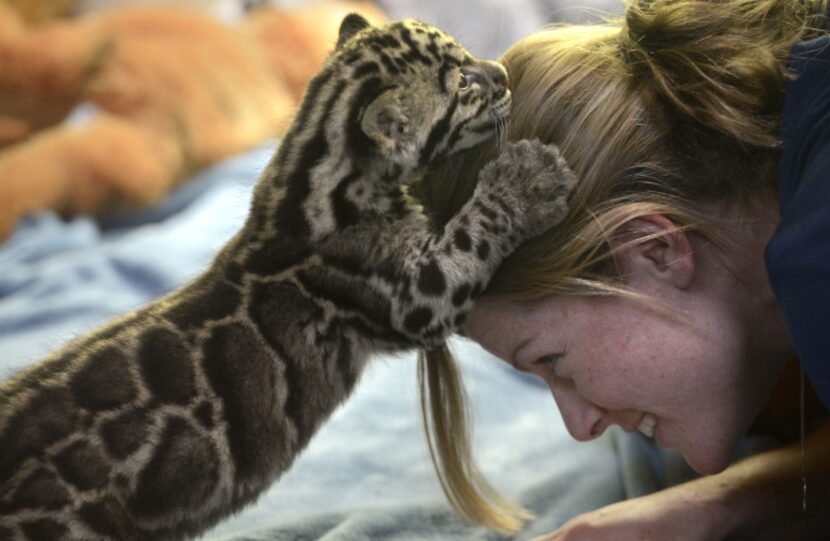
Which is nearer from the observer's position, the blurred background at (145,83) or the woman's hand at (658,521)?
the woman's hand at (658,521)

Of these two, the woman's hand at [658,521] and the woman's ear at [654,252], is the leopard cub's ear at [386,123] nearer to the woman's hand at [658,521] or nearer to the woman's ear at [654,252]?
the woman's ear at [654,252]

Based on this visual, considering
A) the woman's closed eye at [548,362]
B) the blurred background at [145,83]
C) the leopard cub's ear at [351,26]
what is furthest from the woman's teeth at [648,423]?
the blurred background at [145,83]

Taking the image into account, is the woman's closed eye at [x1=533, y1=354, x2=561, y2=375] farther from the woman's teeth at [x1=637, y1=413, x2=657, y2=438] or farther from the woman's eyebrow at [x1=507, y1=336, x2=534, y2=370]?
the woman's teeth at [x1=637, y1=413, x2=657, y2=438]

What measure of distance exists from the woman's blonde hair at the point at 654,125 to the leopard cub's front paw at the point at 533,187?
0.03m

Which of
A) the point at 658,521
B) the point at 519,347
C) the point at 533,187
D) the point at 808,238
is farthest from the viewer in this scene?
the point at 658,521

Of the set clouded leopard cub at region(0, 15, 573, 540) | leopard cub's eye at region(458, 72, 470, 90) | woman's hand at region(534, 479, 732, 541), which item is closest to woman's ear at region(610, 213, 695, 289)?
clouded leopard cub at region(0, 15, 573, 540)

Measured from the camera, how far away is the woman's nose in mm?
1753

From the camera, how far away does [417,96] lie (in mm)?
1725

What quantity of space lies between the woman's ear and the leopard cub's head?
0.93 feet

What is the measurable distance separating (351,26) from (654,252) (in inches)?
27.4

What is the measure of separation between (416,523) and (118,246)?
1475 millimetres

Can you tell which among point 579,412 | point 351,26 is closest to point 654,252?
point 579,412

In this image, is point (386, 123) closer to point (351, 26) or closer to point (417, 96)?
point (417, 96)

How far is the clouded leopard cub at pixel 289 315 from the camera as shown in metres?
1.50
